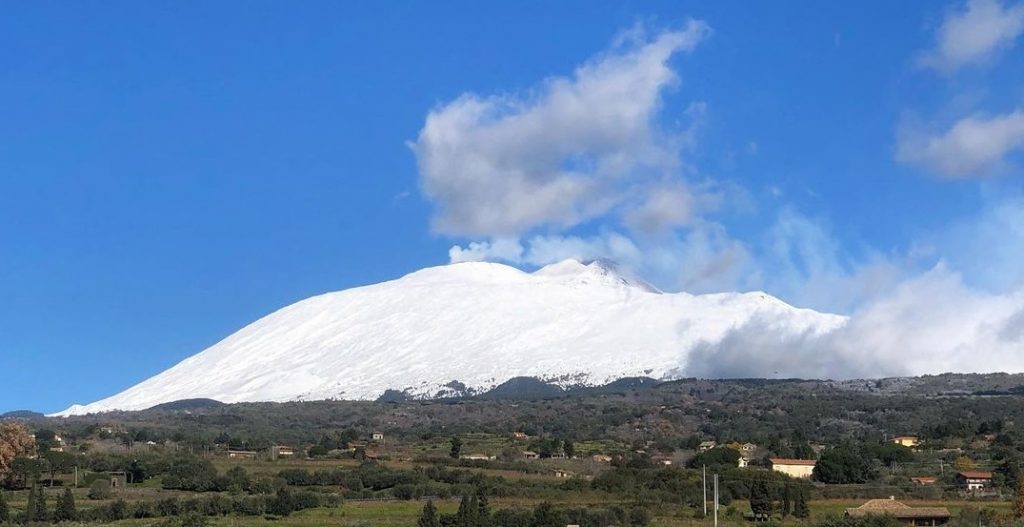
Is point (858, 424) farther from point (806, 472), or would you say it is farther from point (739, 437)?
point (806, 472)

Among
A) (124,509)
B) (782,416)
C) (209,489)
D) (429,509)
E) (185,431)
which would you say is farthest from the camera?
(782,416)

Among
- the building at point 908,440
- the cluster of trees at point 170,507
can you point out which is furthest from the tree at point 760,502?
the building at point 908,440

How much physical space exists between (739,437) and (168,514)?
73.3 metres

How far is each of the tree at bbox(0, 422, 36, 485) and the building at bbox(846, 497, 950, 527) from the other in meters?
44.6

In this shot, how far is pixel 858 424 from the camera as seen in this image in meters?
141

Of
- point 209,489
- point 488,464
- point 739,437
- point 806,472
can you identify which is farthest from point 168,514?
point 739,437

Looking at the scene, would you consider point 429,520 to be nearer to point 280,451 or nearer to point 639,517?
point 639,517

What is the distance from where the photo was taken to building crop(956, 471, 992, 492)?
7475 cm

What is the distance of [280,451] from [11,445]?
26735 millimetres

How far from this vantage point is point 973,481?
248ft

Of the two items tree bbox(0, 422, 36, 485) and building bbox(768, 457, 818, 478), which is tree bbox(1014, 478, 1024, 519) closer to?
building bbox(768, 457, 818, 478)

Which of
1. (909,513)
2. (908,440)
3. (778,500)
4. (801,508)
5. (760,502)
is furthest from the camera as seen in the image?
(908,440)

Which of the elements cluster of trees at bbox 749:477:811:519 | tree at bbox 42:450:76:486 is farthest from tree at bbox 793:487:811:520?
tree at bbox 42:450:76:486

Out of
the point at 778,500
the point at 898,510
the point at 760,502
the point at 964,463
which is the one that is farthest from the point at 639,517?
the point at 964,463
